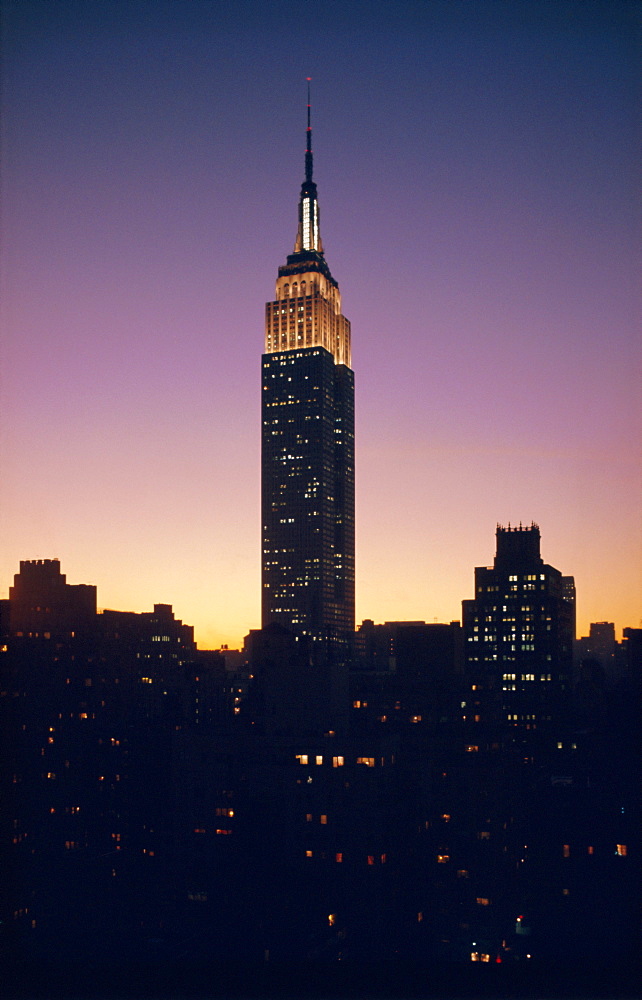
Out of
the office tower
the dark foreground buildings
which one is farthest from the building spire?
the dark foreground buildings

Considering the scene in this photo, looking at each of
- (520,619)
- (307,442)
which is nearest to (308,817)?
(520,619)

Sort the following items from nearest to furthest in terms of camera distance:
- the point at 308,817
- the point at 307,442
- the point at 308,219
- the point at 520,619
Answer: the point at 308,817 → the point at 520,619 → the point at 307,442 → the point at 308,219

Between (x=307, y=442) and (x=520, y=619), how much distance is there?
27498 mm

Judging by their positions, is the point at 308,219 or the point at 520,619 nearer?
the point at 520,619

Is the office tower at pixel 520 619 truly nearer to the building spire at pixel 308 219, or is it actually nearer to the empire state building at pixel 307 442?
the empire state building at pixel 307 442

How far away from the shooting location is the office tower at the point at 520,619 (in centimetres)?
2759

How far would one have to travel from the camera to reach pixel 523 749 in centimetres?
1675

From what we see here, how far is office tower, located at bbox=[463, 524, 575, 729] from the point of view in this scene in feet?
90.5

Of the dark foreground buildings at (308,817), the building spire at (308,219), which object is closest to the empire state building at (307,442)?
the building spire at (308,219)

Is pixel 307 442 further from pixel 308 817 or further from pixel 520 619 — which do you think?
pixel 308 817

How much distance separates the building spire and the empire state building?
0.25 feet

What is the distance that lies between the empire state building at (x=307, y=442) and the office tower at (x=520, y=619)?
18055 millimetres

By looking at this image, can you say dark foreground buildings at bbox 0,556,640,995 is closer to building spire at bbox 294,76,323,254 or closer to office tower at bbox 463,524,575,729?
office tower at bbox 463,524,575,729

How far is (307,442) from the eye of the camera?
5516cm
